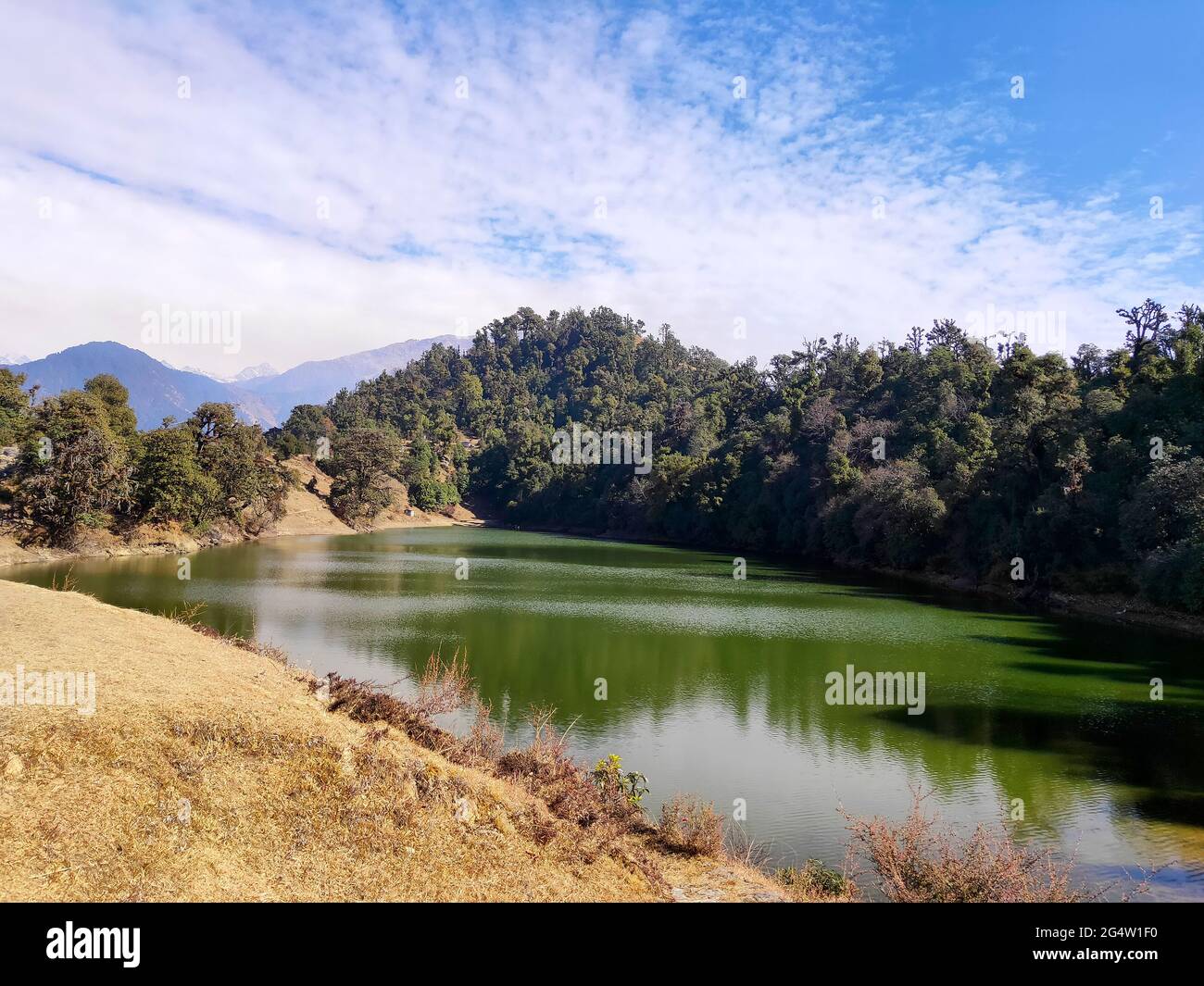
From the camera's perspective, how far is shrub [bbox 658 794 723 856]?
10.2 m

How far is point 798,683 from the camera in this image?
21188 mm

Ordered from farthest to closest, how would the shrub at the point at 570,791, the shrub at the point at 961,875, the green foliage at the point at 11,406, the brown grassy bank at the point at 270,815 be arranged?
the green foliage at the point at 11,406 < the shrub at the point at 570,791 < the shrub at the point at 961,875 < the brown grassy bank at the point at 270,815

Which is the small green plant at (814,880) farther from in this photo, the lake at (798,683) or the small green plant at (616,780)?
the small green plant at (616,780)

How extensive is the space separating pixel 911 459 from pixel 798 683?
114 feet

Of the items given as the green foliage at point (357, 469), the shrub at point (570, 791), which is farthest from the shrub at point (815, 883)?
the green foliage at point (357, 469)

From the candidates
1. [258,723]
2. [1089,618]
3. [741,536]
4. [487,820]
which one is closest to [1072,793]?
[487,820]

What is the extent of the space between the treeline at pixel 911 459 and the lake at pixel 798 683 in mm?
5048

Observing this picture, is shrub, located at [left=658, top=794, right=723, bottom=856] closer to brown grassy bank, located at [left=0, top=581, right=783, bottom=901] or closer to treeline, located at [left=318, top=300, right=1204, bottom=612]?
brown grassy bank, located at [left=0, top=581, right=783, bottom=901]

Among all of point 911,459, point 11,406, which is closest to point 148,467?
point 11,406

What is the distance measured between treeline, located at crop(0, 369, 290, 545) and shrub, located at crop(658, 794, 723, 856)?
43.4 m

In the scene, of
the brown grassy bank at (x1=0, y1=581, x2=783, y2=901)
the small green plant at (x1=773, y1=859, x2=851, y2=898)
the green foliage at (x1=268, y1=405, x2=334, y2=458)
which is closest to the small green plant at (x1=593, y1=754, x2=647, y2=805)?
the brown grassy bank at (x1=0, y1=581, x2=783, y2=901)

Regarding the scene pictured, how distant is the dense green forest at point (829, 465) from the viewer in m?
36.5

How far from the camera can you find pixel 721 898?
28.7 feet
